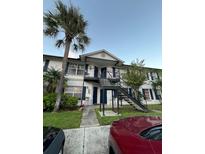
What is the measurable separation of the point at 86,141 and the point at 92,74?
10190 mm

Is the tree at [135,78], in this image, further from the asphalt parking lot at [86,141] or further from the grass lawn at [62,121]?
the asphalt parking lot at [86,141]

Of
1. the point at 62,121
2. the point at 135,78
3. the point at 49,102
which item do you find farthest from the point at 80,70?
the point at 62,121

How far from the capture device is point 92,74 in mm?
13719

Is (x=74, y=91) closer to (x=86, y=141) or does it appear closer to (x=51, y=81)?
(x=51, y=81)

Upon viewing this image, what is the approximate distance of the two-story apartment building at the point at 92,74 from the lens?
41.2 feet

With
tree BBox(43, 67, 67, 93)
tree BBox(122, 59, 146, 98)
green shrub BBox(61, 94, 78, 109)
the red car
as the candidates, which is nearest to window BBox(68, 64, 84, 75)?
tree BBox(43, 67, 67, 93)

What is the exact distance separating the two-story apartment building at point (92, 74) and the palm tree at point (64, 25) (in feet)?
10.6

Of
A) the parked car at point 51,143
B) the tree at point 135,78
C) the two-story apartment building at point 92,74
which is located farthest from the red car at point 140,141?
the tree at point 135,78
